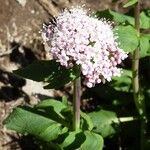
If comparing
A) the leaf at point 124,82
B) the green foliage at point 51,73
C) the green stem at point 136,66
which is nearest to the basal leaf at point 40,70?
the green foliage at point 51,73

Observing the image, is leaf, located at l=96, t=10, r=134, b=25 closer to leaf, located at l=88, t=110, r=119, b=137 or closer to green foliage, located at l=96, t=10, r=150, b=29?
green foliage, located at l=96, t=10, r=150, b=29

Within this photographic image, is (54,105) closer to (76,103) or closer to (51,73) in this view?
(76,103)

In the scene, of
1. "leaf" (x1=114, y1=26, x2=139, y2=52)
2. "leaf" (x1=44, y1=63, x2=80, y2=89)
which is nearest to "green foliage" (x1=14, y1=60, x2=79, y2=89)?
"leaf" (x1=44, y1=63, x2=80, y2=89)

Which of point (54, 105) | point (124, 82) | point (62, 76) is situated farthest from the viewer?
point (124, 82)

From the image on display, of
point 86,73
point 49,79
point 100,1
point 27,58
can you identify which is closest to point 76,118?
point 49,79

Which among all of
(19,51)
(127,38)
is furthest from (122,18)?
(19,51)

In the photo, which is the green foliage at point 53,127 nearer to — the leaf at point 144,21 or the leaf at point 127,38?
the leaf at point 127,38
